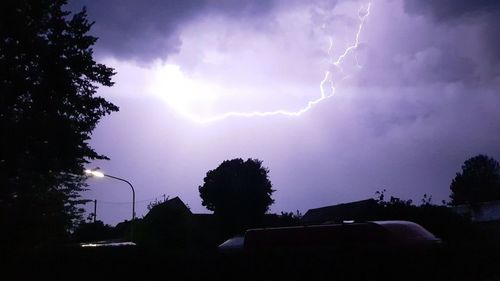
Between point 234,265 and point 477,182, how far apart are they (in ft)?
298

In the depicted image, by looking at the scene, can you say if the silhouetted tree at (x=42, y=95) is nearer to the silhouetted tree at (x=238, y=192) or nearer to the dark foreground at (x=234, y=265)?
the dark foreground at (x=234, y=265)

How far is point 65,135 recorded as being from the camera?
63.4ft

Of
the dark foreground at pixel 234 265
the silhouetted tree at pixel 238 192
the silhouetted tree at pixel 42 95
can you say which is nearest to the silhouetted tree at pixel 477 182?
the silhouetted tree at pixel 238 192

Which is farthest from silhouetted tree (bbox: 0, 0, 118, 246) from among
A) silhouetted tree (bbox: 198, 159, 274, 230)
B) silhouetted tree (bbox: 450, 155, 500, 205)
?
silhouetted tree (bbox: 450, 155, 500, 205)

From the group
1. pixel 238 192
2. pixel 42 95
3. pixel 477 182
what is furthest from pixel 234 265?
pixel 477 182

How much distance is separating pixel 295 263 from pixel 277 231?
5.65m

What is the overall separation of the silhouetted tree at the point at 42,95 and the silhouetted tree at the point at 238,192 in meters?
25.6

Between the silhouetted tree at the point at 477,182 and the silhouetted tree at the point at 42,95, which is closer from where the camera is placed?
the silhouetted tree at the point at 42,95

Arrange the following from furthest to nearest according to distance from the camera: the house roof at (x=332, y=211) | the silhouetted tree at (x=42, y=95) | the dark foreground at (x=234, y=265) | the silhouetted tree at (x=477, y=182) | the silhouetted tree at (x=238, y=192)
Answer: the silhouetted tree at (x=477, y=182), the house roof at (x=332, y=211), the silhouetted tree at (x=238, y=192), the silhouetted tree at (x=42, y=95), the dark foreground at (x=234, y=265)

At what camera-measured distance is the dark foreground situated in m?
7.28

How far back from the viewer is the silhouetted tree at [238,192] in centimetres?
4547

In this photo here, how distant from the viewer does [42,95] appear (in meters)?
19.4

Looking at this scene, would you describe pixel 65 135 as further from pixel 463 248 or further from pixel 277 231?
pixel 463 248

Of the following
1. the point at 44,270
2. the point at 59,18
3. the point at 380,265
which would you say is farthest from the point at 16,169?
the point at 380,265
